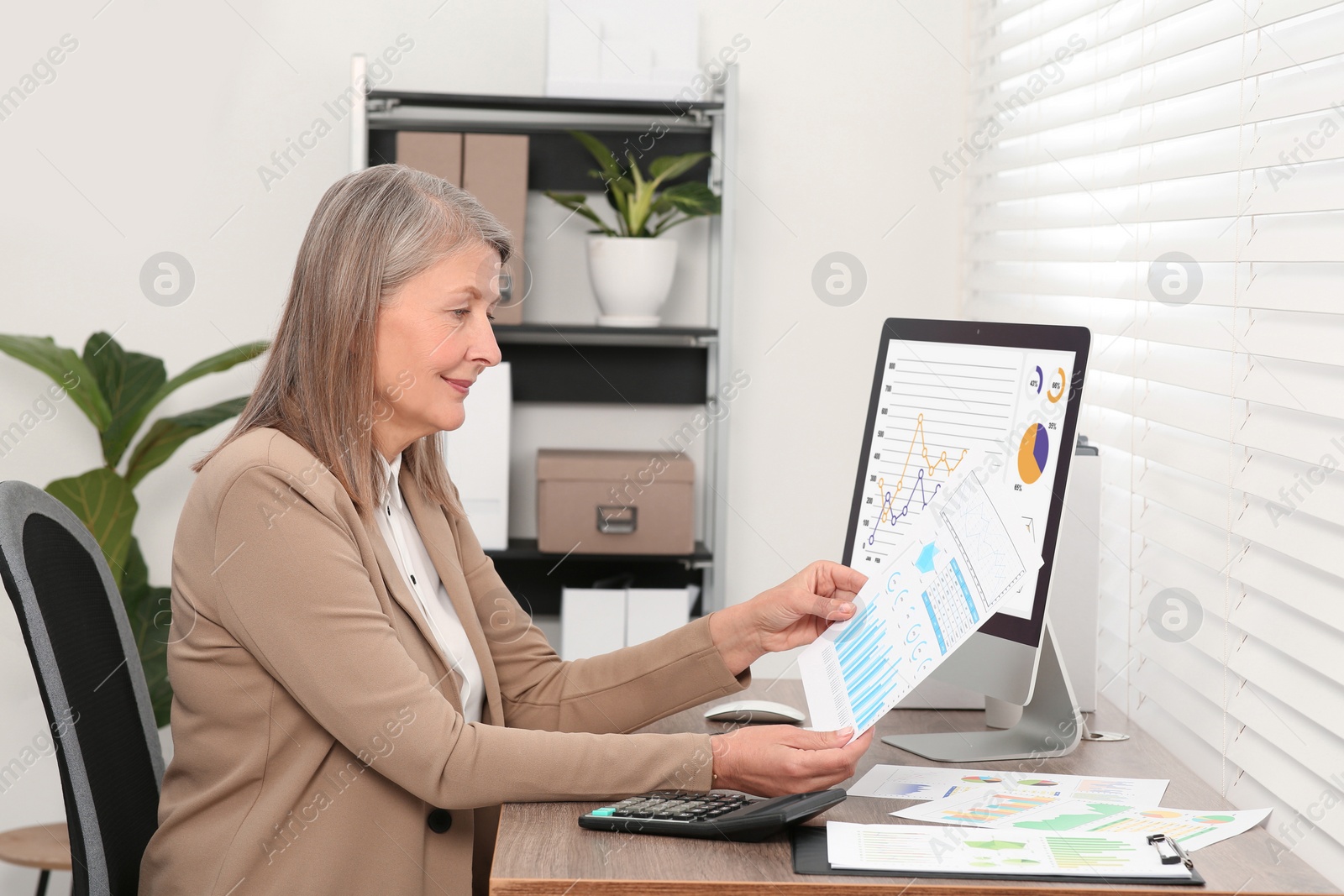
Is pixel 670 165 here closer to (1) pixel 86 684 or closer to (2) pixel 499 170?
(2) pixel 499 170

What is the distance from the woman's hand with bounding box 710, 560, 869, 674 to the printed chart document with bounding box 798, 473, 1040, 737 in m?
0.06

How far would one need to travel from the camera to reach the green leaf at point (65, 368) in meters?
2.24

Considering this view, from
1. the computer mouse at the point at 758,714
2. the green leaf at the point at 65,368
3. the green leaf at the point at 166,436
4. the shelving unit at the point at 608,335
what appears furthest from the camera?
the shelving unit at the point at 608,335

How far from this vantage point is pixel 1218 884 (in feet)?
3.16

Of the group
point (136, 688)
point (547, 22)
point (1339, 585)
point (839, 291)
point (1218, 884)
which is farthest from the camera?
point (839, 291)

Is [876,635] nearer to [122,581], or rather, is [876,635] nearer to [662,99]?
[662,99]

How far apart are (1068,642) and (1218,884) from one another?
568 millimetres

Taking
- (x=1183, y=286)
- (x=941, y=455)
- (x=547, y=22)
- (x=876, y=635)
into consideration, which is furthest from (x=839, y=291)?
(x=876, y=635)

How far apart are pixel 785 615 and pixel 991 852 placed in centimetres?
43

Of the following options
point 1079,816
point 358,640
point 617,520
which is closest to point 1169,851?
point 1079,816

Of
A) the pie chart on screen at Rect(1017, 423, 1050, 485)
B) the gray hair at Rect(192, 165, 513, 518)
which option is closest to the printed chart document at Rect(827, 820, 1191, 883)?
the pie chart on screen at Rect(1017, 423, 1050, 485)

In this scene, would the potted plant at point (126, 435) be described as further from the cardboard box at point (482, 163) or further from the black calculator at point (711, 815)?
Result: the black calculator at point (711, 815)

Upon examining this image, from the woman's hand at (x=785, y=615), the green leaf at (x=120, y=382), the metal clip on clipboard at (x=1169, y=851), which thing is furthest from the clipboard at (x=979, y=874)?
the green leaf at (x=120, y=382)

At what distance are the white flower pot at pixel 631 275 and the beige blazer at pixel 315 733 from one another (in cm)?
132
